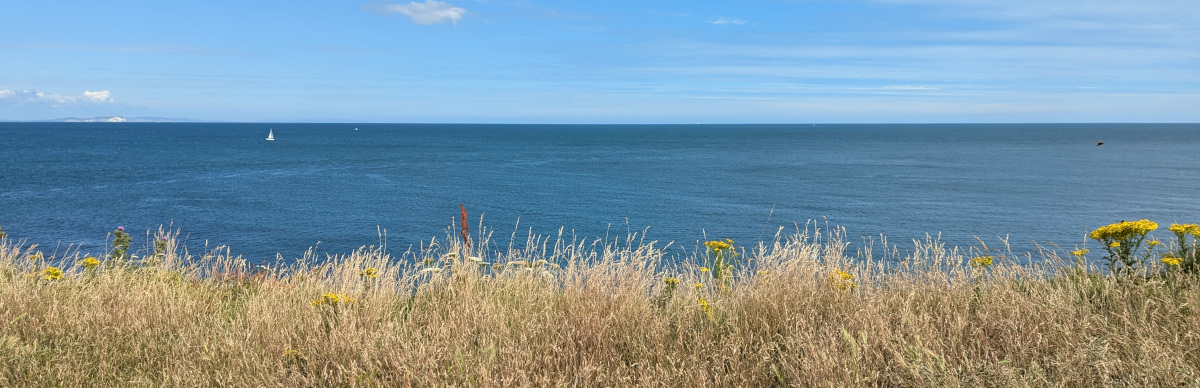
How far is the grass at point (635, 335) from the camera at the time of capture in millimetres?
3975

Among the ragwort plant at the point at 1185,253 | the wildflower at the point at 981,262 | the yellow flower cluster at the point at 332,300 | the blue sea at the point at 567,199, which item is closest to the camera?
the yellow flower cluster at the point at 332,300

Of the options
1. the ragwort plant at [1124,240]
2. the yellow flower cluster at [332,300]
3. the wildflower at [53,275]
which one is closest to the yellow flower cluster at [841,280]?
the ragwort plant at [1124,240]

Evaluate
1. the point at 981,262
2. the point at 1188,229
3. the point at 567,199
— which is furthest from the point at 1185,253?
the point at 567,199

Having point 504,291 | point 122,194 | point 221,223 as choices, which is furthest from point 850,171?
point 504,291

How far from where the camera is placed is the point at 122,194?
47.1 m

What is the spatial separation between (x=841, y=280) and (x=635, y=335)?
1.95 metres

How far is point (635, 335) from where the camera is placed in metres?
4.71

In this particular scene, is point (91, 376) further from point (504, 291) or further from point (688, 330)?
point (688, 330)

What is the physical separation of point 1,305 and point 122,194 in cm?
4947

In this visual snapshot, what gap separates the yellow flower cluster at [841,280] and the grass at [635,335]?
2 centimetres

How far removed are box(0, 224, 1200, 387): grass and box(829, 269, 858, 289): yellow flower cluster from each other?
0.02 m

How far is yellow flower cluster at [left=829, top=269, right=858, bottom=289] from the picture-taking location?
5.52 metres

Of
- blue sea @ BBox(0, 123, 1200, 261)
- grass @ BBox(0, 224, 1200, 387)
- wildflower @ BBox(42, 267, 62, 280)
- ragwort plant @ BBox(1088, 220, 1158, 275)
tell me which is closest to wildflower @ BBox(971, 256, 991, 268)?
grass @ BBox(0, 224, 1200, 387)

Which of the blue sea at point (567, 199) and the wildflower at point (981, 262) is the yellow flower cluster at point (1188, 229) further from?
the blue sea at point (567, 199)
